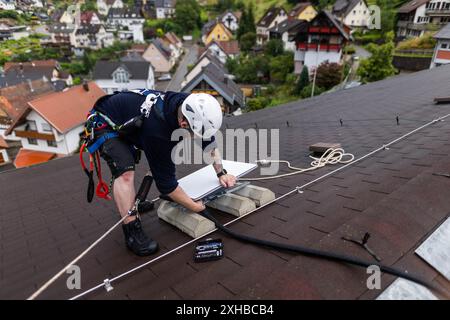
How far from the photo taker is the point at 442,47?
985 inches

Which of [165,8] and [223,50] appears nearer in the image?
[223,50]

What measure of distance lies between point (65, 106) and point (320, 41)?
2640 cm

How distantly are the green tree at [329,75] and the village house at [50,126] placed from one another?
21241mm

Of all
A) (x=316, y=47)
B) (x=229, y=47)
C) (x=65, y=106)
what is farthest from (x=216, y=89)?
(x=229, y=47)

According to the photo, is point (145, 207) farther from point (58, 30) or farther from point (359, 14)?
point (359, 14)

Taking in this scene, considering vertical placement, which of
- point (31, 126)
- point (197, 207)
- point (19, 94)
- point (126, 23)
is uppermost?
point (126, 23)

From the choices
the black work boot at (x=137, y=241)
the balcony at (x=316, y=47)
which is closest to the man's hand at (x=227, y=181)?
the black work boot at (x=137, y=241)

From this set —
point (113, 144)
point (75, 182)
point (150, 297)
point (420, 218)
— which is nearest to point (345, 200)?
point (420, 218)

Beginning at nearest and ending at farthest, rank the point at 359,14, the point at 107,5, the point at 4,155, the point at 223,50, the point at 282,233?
1. the point at 282,233
2. the point at 4,155
3. the point at 359,14
4. the point at 223,50
5. the point at 107,5

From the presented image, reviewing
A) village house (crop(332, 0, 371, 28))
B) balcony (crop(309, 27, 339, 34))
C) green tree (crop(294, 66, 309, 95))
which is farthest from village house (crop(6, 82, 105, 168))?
village house (crop(332, 0, 371, 28))

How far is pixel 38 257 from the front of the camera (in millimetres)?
3047

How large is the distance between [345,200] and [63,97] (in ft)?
77.2

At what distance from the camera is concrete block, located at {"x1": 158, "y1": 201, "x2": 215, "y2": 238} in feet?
8.87

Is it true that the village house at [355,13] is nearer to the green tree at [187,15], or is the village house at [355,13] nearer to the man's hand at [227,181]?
the green tree at [187,15]
